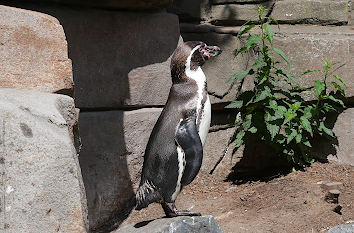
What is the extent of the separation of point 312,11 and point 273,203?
2286mm

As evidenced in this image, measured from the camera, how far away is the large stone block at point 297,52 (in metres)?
6.45

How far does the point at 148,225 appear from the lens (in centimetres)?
428

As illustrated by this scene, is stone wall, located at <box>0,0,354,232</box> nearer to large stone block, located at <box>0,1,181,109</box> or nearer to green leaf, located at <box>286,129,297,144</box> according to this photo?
large stone block, located at <box>0,1,181,109</box>

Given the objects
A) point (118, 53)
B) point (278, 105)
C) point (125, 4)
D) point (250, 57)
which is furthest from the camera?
point (250, 57)

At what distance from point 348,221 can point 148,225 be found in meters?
1.79

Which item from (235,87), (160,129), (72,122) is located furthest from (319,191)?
(72,122)

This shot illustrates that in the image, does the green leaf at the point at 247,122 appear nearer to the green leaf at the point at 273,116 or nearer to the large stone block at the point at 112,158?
the green leaf at the point at 273,116

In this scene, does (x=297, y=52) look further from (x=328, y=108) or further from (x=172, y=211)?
(x=172, y=211)

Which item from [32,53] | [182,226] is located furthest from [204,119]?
[32,53]

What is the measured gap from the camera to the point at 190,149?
13.9 ft

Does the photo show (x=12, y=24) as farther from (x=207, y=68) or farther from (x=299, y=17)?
(x=299, y=17)

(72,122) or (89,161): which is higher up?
(72,122)

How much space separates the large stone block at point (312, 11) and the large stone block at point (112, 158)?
1.91 metres

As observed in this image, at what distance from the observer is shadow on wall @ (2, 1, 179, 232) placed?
5.33 m
